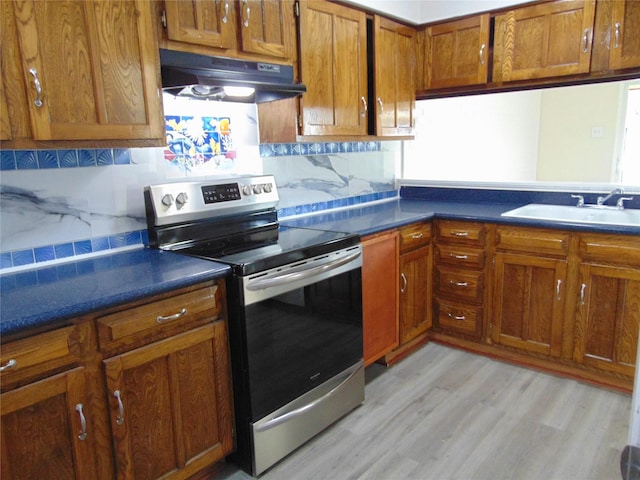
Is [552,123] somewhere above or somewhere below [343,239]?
above

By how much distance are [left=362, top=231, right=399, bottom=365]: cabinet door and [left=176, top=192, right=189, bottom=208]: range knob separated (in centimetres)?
90

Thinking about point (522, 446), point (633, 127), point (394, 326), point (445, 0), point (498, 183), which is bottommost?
point (522, 446)

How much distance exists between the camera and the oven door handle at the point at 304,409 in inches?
74.4

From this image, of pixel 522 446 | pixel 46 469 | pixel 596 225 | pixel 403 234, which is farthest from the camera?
pixel 403 234

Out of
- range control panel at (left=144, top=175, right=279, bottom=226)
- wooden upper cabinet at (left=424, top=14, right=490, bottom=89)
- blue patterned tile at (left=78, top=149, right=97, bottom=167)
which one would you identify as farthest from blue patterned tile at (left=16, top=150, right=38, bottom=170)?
wooden upper cabinet at (left=424, top=14, right=490, bottom=89)

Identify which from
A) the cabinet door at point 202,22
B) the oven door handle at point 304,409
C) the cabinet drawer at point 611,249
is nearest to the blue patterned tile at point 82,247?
the cabinet door at point 202,22

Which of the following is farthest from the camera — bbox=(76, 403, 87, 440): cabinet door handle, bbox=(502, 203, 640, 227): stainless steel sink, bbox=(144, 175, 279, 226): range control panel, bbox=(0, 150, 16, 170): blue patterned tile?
bbox=(502, 203, 640, 227): stainless steel sink

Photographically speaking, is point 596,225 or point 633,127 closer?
point 596,225

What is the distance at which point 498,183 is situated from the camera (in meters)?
3.23

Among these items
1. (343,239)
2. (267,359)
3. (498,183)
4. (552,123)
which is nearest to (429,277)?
(498,183)

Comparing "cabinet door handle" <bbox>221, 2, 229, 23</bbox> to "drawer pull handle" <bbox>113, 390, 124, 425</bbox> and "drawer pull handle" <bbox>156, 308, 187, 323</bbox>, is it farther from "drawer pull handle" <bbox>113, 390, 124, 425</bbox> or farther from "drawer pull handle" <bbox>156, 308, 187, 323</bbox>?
"drawer pull handle" <bbox>113, 390, 124, 425</bbox>

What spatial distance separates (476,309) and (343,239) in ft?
3.98

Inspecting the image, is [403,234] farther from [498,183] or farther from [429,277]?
[498,183]

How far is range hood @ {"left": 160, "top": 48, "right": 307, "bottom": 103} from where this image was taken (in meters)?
1.78
